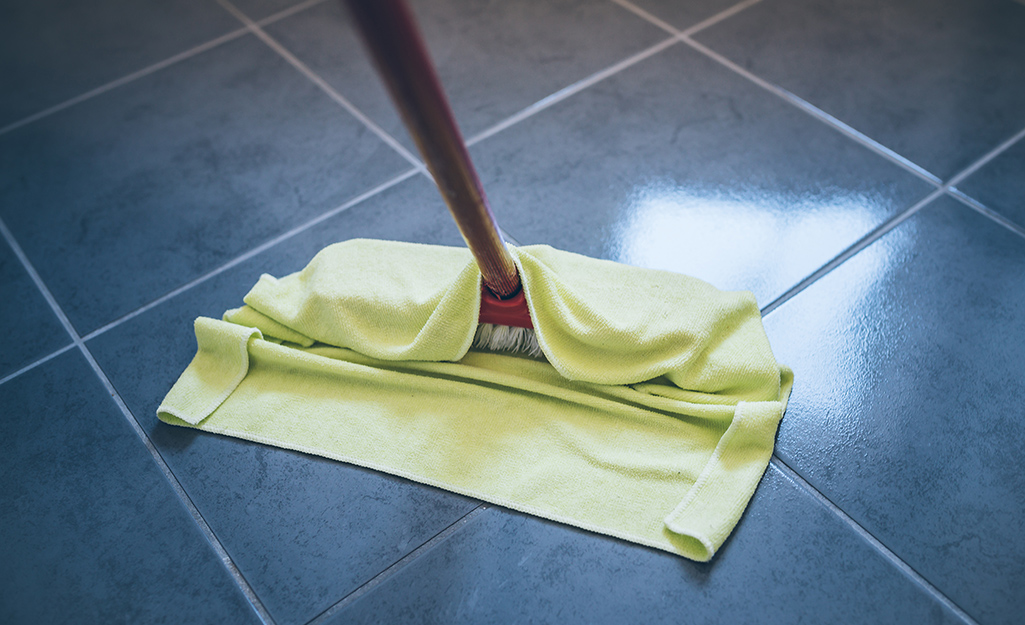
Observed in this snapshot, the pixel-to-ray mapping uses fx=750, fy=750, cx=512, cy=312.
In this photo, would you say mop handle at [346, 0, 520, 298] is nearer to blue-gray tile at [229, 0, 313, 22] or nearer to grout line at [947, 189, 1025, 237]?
grout line at [947, 189, 1025, 237]

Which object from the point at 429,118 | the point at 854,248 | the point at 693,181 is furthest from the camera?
the point at 693,181

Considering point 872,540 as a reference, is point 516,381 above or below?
above

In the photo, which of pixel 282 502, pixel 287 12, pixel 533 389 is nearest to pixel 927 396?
pixel 533 389

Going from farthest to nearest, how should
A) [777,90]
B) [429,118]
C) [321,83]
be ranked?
[321,83]
[777,90]
[429,118]

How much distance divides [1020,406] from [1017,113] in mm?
549

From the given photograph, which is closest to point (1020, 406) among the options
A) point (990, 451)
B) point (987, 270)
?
point (990, 451)

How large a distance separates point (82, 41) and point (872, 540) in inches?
61.7

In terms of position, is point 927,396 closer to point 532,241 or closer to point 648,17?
point 532,241

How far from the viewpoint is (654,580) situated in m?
0.71

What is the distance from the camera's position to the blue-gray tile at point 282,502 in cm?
73

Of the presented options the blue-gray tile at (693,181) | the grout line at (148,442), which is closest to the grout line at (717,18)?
the blue-gray tile at (693,181)

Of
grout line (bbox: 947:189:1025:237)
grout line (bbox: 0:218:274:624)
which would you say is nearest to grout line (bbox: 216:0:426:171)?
grout line (bbox: 0:218:274:624)

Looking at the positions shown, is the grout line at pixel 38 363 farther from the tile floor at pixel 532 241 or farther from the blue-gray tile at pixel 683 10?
the blue-gray tile at pixel 683 10

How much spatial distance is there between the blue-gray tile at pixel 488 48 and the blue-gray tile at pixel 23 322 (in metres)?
0.56
